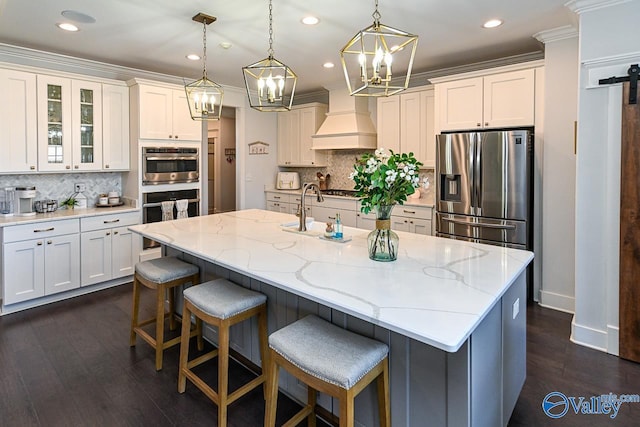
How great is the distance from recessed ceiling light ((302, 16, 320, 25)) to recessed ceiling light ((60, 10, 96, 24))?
5.72ft

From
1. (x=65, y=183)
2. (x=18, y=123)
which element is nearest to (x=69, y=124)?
(x=18, y=123)

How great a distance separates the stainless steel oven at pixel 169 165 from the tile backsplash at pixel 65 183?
59 centimetres

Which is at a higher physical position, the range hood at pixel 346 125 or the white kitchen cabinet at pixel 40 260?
the range hood at pixel 346 125

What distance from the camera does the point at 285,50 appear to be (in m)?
4.07

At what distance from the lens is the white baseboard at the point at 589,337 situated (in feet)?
9.39

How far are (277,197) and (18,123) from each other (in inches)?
136

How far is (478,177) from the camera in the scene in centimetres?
381

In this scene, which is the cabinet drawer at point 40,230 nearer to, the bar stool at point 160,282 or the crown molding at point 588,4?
the bar stool at point 160,282

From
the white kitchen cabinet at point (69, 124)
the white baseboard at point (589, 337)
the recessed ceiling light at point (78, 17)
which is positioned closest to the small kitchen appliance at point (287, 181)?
the white kitchen cabinet at point (69, 124)

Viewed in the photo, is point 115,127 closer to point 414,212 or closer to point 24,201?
point 24,201

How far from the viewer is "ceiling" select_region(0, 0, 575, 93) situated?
2.93 metres

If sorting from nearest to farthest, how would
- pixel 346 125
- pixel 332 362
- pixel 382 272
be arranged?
pixel 332 362, pixel 382 272, pixel 346 125

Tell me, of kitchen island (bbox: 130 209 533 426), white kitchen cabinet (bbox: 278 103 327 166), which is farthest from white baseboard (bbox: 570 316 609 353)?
white kitchen cabinet (bbox: 278 103 327 166)

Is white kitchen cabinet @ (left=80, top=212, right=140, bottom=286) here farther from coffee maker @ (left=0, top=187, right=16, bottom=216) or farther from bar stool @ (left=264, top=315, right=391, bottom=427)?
bar stool @ (left=264, top=315, right=391, bottom=427)
